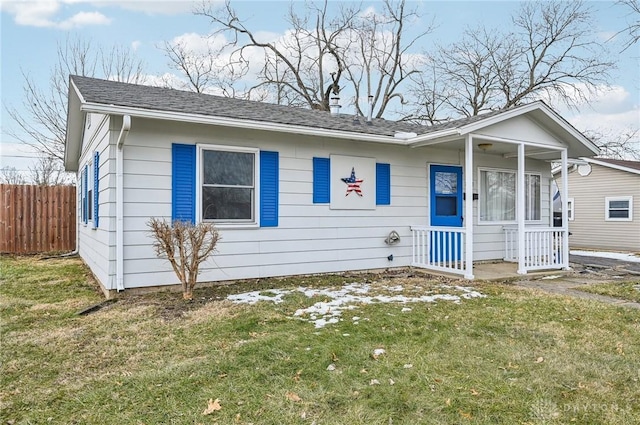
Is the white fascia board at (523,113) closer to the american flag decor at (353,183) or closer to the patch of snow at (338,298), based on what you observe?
the american flag decor at (353,183)

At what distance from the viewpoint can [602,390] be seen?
269 cm

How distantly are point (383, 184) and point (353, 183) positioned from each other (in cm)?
65

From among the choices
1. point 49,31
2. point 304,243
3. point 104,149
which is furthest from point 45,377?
point 49,31

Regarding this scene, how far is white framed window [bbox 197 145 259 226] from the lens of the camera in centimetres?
605

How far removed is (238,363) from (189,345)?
0.66 metres

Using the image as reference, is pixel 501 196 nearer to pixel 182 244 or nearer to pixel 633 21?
pixel 633 21

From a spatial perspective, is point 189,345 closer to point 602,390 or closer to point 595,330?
point 602,390

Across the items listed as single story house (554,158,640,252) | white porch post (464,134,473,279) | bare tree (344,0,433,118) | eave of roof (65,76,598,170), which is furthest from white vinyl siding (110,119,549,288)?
bare tree (344,0,433,118)

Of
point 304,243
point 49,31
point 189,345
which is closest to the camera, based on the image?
point 189,345

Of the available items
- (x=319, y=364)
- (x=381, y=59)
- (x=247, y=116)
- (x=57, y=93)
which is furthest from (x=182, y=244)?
(x=381, y=59)

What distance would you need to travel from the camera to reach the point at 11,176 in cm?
2038

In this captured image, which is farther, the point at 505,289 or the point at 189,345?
the point at 505,289

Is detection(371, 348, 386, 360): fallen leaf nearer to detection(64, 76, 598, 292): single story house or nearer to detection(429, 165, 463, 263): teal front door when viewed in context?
detection(64, 76, 598, 292): single story house

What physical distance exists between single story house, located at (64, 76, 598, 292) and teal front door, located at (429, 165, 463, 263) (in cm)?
3
